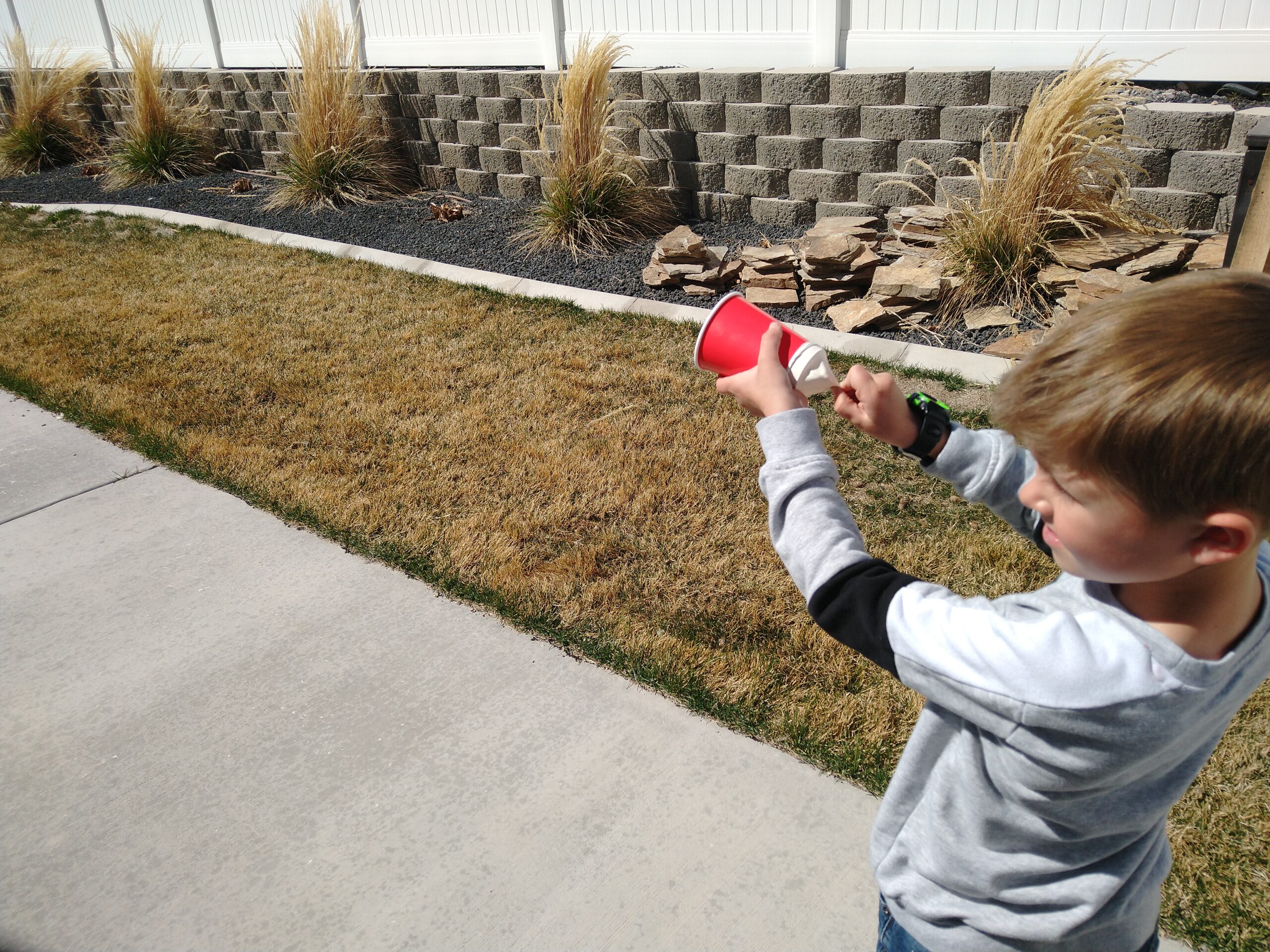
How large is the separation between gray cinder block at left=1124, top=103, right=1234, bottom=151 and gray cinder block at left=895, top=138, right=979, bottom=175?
91 cm

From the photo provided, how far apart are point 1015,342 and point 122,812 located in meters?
4.15

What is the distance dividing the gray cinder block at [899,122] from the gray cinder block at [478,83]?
10.7ft

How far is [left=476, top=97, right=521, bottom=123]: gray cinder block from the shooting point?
7922 millimetres

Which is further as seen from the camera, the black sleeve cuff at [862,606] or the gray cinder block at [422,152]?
the gray cinder block at [422,152]

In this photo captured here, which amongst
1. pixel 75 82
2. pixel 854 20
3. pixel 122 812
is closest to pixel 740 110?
pixel 854 20

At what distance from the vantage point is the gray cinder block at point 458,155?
27.6 feet

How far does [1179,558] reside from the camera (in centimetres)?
100

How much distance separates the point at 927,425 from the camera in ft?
4.82

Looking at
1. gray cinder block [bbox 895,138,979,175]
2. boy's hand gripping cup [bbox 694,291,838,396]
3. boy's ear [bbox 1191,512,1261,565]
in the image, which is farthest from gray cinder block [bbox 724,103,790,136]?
boy's ear [bbox 1191,512,1261,565]

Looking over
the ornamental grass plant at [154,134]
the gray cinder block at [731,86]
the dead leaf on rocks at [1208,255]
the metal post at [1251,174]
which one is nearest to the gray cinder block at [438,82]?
the gray cinder block at [731,86]

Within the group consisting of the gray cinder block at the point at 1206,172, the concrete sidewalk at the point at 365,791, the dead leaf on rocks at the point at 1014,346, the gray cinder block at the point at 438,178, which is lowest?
the concrete sidewalk at the point at 365,791

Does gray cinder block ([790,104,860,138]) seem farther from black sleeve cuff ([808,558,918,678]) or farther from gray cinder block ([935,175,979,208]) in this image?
black sleeve cuff ([808,558,918,678])

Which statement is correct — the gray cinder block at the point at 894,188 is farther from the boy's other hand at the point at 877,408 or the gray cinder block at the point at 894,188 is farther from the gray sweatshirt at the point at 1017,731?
the gray sweatshirt at the point at 1017,731

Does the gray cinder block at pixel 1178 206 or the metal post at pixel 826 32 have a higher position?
the metal post at pixel 826 32
